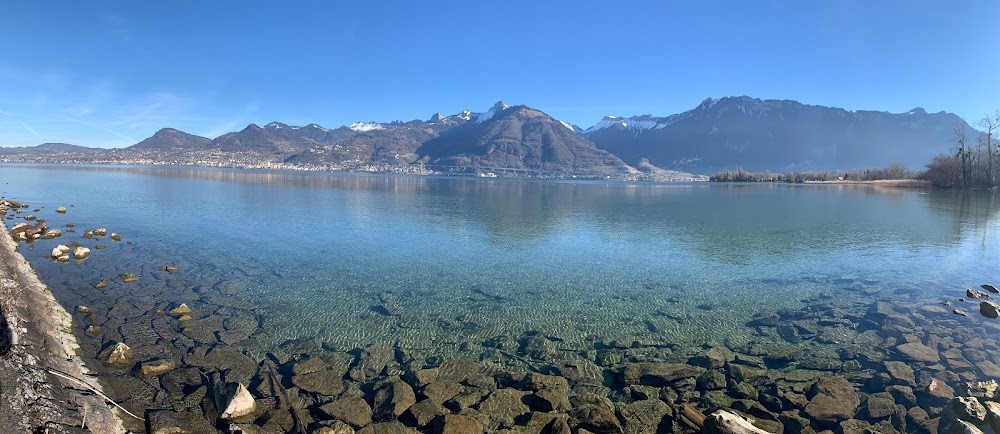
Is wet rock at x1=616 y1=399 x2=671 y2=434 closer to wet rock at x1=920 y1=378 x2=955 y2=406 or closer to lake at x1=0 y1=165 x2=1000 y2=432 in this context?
lake at x1=0 y1=165 x2=1000 y2=432

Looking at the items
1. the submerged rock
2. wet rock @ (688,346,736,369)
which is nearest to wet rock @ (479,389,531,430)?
wet rock @ (688,346,736,369)

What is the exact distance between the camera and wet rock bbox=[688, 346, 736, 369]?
33.9 feet

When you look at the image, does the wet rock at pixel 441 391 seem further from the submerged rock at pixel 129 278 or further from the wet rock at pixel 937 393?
the submerged rock at pixel 129 278

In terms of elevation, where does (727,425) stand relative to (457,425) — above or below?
above

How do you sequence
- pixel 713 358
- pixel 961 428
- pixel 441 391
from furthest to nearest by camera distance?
pixel 713 358 → pixel 441 391 → pixel 961 428

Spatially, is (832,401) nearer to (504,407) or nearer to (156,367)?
(504,407)

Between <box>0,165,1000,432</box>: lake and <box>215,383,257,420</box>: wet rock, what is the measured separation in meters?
1.46

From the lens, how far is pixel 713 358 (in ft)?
34.8

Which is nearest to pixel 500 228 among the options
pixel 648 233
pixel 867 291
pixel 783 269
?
pixel 648 233

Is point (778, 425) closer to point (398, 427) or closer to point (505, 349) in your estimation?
point (505, 349)

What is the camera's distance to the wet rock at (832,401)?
812 cm

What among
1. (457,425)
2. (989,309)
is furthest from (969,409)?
(457,425)

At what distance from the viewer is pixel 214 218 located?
35.2 m

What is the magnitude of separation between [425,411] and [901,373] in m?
10.1
